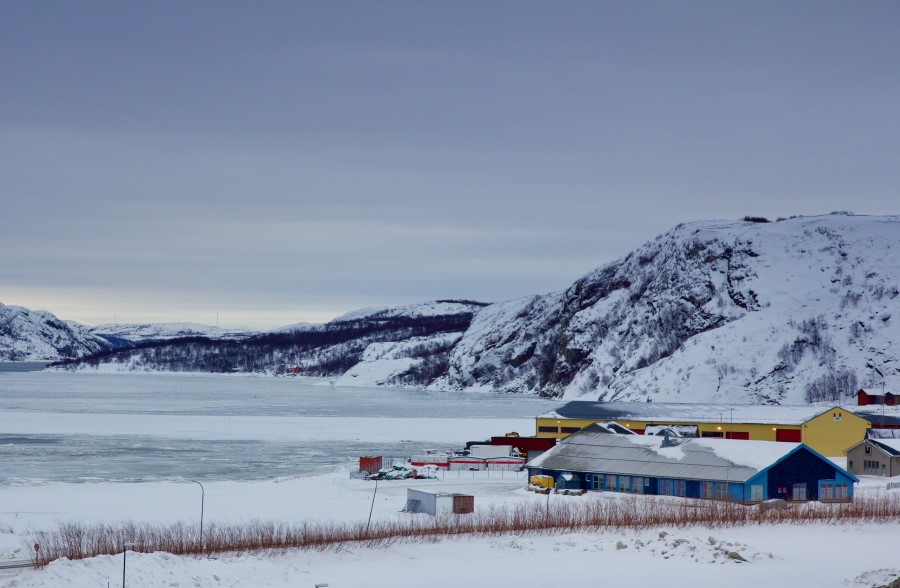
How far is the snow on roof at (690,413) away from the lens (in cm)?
7970

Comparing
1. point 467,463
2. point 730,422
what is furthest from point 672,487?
point 730,422

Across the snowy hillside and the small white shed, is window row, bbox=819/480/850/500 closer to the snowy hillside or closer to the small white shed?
the small white shed

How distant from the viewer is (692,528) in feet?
139

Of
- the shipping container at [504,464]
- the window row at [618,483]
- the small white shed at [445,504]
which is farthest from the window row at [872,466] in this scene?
the small white shed at [445,504]

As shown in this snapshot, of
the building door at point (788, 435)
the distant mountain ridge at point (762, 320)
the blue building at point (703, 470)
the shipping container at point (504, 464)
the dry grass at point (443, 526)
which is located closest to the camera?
the dry grass at point (443, 526)

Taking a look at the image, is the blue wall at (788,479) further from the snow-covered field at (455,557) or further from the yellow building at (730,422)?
the yellow building at (730,422)

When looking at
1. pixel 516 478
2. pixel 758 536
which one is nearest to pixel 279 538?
pixel 758 536

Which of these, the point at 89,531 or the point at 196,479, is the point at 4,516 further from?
the point at 196,479

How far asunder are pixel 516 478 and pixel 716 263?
129518 mm

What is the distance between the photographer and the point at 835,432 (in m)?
76.1

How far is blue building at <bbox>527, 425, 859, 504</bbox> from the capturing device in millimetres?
51344

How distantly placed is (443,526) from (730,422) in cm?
4451

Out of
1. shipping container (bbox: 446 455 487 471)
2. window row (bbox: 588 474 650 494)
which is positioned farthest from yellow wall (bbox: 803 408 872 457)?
window row (bbox: 588 474 650 494)

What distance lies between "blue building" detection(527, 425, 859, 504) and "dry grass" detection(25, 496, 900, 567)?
62.8 inches
